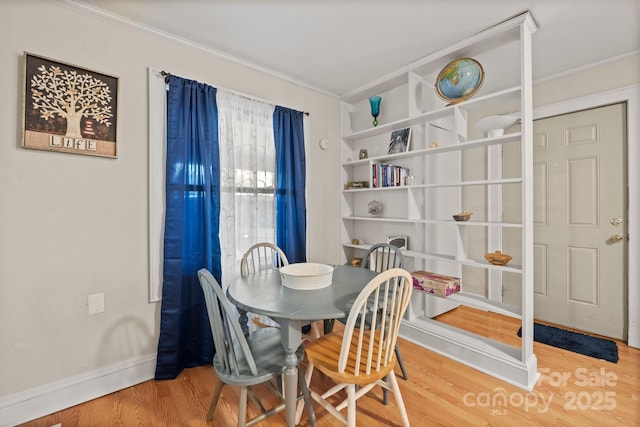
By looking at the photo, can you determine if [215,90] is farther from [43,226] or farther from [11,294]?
[11,294]

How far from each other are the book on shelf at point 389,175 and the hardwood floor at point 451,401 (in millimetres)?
1590

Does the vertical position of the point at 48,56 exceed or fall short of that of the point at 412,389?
it exceeds it

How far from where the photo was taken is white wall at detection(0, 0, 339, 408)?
1597 millimetres

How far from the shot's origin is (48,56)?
168cm

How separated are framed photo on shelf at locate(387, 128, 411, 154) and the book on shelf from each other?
0.57 feet

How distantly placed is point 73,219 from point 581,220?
13.4ft

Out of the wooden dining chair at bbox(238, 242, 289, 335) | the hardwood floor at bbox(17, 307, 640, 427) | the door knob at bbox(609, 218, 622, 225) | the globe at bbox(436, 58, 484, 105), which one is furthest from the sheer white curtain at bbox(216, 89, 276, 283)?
the door knob at bbox(609, 218, 622, 225)

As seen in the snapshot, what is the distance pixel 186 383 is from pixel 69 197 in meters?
1.44

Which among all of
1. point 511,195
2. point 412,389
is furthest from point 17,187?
point 511,195

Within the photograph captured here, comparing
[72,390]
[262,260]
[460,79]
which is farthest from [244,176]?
[460,79]

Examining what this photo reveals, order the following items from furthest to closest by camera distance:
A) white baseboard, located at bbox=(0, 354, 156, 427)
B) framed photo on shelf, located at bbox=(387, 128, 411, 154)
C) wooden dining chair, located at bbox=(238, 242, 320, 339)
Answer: framed photo on shelf, located at bbox=(387, 128, 411, 154) → wooden dining chair, located at bbox=(238, 242, 320, 339) → white baseboard, located at bbox=(0, 354, 156, 427)

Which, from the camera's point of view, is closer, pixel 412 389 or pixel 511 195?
pixel 412 389

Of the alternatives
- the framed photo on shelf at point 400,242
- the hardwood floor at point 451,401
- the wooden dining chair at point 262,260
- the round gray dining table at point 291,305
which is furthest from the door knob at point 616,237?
the wooden dining chair at point 262,260

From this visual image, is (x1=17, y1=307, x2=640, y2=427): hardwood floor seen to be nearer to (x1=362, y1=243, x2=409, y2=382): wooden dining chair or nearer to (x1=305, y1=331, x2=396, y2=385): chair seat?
(x1=305, y1=331, x2=396, y2=385): chair seat
